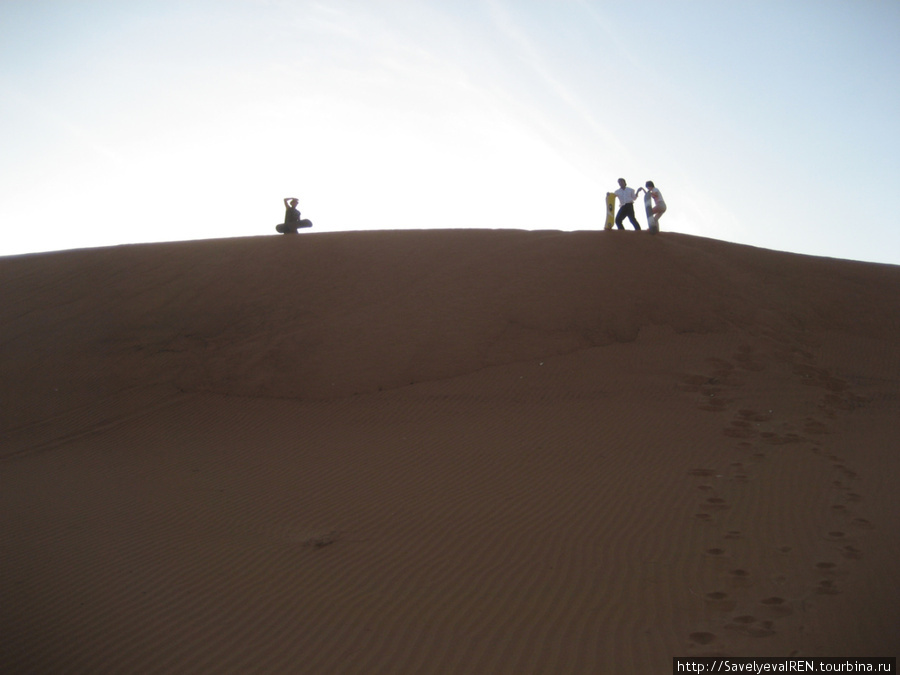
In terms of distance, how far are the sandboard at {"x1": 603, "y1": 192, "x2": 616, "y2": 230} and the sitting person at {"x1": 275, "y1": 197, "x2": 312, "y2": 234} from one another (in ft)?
26.9

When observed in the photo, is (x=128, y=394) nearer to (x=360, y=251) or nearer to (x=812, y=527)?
(x=360, y=251)

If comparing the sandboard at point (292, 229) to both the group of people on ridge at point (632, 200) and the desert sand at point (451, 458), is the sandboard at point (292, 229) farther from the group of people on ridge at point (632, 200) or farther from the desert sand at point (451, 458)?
the group of people on ridge at point (632, 200)

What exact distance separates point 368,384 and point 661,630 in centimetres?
771

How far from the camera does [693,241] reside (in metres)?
17.5

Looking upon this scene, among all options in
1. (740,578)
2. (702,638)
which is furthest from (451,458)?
(702,638)

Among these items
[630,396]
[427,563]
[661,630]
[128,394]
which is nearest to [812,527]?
[661,630]

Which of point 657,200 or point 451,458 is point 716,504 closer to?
point 451,458

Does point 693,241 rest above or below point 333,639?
above

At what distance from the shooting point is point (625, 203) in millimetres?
15820

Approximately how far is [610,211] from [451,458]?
33.0 ft

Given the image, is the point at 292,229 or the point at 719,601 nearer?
the point at 719,601

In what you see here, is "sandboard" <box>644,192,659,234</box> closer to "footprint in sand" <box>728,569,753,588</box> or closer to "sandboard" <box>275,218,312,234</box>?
"sandboard" <box>275,218,312,234</box>

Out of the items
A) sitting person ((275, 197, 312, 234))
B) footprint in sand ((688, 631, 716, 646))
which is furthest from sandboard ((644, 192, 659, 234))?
footprint in sand ((688, 631, 716, 646))

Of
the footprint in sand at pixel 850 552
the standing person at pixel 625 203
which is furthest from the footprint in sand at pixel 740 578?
the standing person at pixel 625 203
